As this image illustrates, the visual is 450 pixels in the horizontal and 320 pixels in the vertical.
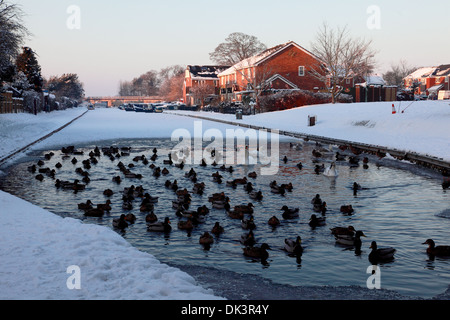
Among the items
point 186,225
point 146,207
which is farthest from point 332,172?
point 186,225

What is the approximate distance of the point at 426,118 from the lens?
3297cm

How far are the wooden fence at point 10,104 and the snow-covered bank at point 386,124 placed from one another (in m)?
27.8

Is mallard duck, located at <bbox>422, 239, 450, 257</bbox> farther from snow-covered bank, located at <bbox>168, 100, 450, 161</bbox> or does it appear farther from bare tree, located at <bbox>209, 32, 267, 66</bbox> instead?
bare tree, located at <bbox>209, 32, 267, 66</bbox>

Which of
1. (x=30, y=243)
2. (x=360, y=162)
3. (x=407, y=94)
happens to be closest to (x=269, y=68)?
(x=407, y=94)

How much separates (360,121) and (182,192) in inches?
1039

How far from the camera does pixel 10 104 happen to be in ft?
184

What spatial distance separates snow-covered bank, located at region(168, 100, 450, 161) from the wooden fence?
2778 centimetres

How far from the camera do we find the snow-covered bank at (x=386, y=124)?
2688cm

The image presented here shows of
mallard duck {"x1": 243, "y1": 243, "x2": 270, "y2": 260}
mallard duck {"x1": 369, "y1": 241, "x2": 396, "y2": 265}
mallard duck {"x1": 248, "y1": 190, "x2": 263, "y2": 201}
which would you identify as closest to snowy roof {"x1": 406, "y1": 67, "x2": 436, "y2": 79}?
mallard duck {"x1": 248, "y1": 190, "x2": 263, "y2": 201}

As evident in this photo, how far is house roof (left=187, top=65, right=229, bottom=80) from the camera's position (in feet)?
431

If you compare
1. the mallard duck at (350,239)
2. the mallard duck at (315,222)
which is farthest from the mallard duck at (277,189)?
the mallard duck at (350,239)

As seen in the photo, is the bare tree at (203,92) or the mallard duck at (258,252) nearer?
the mallard duck at (258,252)

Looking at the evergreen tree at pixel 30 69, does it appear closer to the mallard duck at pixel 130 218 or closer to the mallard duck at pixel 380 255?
the mallard duck at pixel 130 218

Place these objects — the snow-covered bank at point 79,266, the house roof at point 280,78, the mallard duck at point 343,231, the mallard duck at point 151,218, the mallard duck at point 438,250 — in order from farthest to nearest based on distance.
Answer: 1. the house roof at point 280,78
2. the mallard duck at point 151,218
3. the mallard duck at point 343,231
4. the mallard duck at point 438,250
5. the snow-covered bank at point 79,266
